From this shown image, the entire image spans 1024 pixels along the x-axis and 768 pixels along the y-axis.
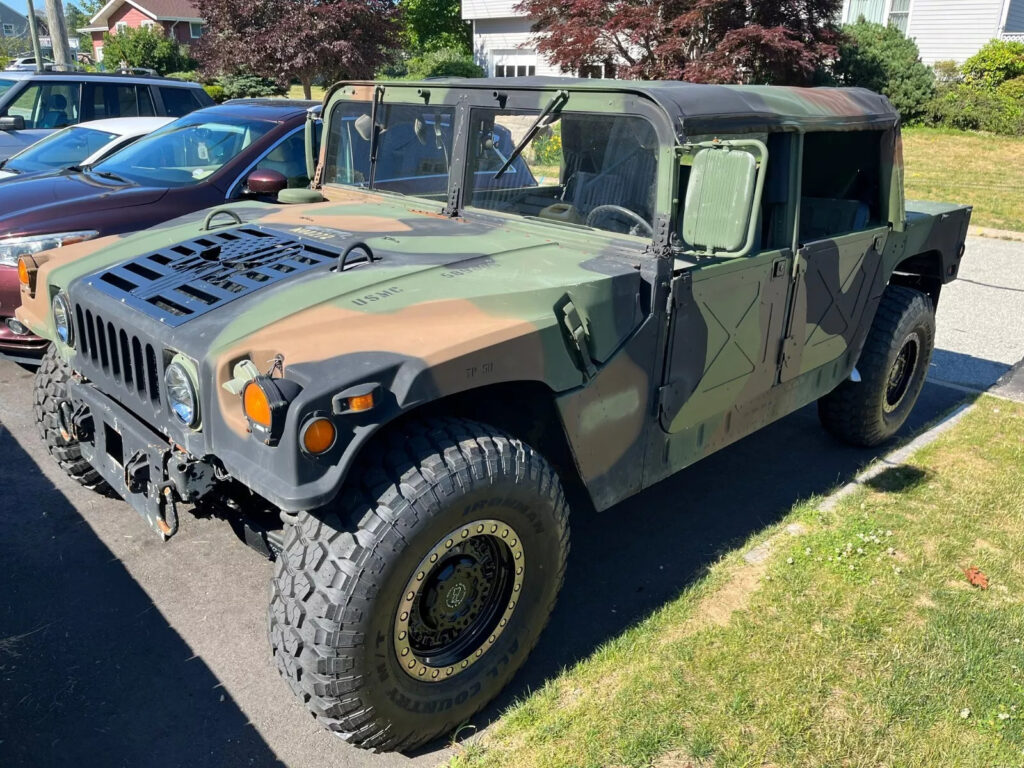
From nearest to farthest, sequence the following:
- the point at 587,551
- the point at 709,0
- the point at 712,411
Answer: the point at 712,411 → the point at 587,551 → the point at 709,0

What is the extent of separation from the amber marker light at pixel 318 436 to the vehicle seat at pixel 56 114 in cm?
927

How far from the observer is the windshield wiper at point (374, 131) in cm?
411

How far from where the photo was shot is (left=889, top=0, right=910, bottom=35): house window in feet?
73.6

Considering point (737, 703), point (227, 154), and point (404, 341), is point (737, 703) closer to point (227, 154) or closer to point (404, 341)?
point (404, 341)

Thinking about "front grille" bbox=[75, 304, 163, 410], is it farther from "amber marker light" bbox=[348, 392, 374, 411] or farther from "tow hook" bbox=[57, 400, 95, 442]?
"amber marker light" bbox=[348, 392, 374, 411]

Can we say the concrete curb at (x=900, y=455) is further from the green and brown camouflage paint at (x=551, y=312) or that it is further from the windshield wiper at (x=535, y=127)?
the windshield wiper at (x=535, y=127)

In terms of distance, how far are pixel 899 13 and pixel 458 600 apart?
80.2ft

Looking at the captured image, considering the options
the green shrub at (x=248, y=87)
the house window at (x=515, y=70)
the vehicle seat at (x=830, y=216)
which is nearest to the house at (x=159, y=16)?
the green shrub at (x=248, y=87)

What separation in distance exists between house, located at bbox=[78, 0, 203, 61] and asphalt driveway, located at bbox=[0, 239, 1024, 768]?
1929 inches

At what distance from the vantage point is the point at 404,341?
2475 millimetres

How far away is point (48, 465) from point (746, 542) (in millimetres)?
3562

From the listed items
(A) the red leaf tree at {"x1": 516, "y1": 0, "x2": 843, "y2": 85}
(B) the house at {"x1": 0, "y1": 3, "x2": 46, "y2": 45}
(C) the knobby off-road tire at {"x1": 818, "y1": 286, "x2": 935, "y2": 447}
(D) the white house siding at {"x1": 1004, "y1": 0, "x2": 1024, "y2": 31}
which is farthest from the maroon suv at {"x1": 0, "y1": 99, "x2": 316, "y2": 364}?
(B) the house at {"x1": 0, "y1": 3, "x2": 46, "y2": 45}

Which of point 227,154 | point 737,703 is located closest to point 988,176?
point 227,154

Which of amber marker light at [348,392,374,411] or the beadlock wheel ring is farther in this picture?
the beadlock wheel ring
